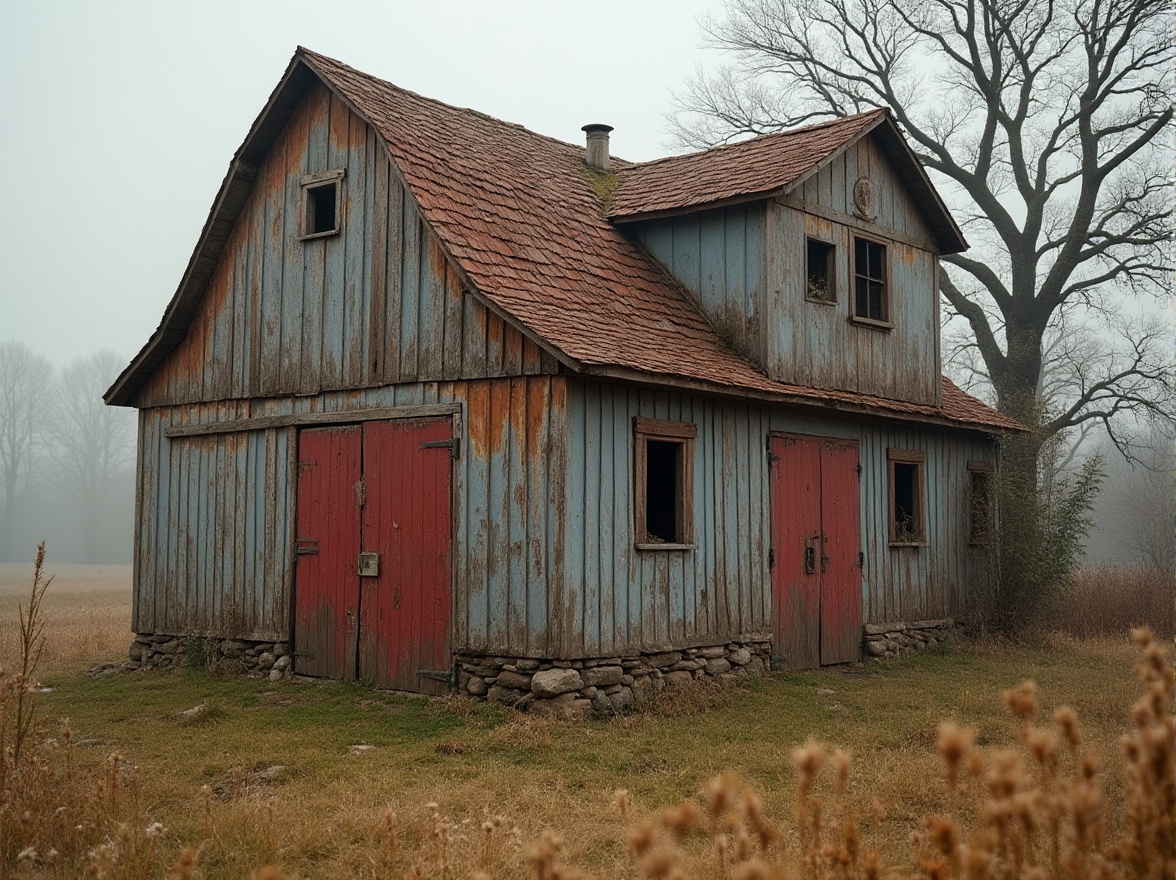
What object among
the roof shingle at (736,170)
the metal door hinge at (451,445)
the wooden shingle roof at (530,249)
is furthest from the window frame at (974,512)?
the metal door hinge at (451,445)

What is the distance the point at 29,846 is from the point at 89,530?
69.3 metres

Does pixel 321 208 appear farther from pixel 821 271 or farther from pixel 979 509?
pixel 979 509

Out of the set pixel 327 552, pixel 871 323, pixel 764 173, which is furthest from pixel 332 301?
pixel 871 323

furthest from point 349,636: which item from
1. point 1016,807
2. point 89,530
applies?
point 89,530

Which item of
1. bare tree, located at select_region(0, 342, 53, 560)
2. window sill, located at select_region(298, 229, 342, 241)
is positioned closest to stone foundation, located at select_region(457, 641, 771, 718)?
window sill, located at select_region(298, 229, 342, 241)

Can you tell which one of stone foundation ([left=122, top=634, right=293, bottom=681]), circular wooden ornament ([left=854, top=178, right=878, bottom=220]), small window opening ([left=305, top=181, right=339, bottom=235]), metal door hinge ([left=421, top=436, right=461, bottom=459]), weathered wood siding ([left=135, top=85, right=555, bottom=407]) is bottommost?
stone foundation ([left=122, top=634, right=293, bottom=681])

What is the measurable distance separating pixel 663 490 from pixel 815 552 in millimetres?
2162

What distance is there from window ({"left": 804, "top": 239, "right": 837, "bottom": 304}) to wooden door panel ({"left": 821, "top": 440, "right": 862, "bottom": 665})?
1.83 m

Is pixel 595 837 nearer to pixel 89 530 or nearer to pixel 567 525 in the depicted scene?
pixel 567 525

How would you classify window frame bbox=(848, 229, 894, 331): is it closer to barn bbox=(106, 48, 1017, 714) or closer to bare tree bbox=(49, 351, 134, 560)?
barn bbox=(106, 48, 1017, 714)

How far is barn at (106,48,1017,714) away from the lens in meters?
10.9

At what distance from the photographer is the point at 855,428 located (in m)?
14.7

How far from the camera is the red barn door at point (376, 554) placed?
11414mm

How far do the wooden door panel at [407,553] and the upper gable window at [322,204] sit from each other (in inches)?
98.6
